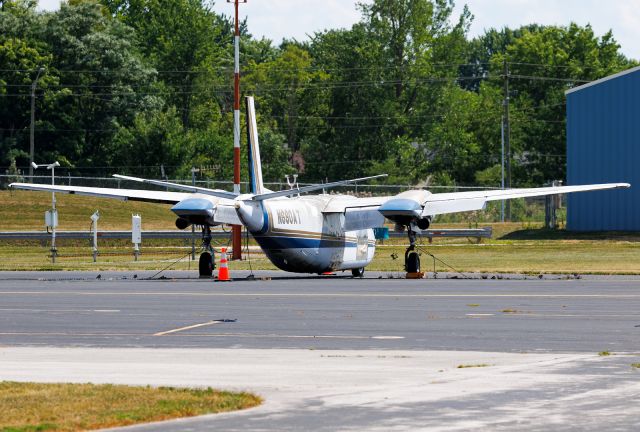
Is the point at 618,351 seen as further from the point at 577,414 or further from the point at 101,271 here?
the point at 101,271

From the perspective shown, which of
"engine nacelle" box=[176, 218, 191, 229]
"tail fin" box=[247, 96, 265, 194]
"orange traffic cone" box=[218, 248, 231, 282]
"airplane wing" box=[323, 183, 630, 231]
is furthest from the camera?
"tail fin" box=[247, 96, 265, 194]

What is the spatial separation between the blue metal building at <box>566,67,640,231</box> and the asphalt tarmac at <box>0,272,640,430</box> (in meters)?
31.7

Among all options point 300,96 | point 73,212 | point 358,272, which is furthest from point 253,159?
point 300,96

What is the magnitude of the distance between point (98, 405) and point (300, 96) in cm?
10224

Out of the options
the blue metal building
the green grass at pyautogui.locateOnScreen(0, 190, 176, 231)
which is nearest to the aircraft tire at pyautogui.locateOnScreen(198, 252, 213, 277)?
the blue metal building

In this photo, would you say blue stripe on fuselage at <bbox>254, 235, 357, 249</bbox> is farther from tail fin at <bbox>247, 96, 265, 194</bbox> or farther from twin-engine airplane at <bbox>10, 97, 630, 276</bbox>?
tail fin at <bbox>247, 96, 265, 194</bbox>

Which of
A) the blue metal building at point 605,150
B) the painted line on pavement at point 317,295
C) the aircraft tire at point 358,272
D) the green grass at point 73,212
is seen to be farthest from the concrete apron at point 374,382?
the green grass at point 73,212

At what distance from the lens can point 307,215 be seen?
3922 cm

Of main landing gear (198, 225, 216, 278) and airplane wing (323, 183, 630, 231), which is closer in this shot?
airplane wing (323, 183, 630, 231)

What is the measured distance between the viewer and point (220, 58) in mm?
127125

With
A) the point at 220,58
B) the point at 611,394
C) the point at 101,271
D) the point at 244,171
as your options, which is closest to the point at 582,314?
the point at 611,394

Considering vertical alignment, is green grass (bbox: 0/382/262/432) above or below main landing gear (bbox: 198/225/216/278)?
below

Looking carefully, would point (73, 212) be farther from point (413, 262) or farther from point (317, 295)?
point (317, 295)

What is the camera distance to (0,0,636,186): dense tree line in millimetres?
97125
